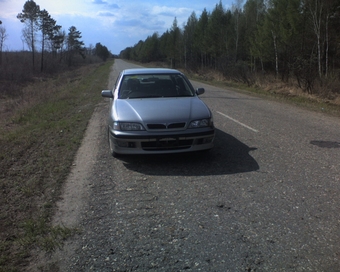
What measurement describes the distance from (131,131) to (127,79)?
7.08ft

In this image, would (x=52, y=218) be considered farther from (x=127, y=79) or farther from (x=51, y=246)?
(x=127, y=79)

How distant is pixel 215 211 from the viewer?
4117 mm

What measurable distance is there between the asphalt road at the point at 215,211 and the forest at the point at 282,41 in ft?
41.7

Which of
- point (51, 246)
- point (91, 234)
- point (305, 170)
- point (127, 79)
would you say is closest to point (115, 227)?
point (91, 234)

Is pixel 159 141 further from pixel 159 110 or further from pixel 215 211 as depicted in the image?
pixel 215 211

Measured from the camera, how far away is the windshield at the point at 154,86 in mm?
7066

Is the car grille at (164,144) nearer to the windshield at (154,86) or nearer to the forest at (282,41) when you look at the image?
the windshield at (154,86)

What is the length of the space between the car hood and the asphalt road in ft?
2.62

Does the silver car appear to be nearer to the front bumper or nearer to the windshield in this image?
the front bumper

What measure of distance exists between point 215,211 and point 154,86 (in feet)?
12.4

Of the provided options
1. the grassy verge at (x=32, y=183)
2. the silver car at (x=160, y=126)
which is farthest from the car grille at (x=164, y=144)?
the grassy verge at (x=32, y=183)

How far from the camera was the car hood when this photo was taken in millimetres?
5768

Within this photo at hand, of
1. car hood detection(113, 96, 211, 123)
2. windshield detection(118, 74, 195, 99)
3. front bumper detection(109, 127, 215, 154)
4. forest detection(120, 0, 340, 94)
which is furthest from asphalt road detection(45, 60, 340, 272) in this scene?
forest detection(120, 0, 340, 94)

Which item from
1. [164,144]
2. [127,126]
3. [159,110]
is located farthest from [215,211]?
[159,110]
